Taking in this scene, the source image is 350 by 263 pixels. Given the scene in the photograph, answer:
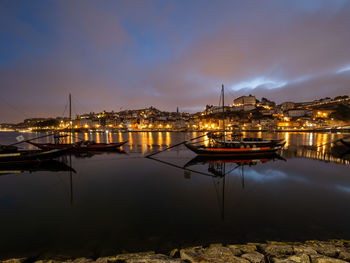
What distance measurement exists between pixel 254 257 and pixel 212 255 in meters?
1.01

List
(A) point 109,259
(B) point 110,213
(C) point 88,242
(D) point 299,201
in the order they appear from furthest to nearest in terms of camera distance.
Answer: (D) point 299,201
(B) point 110,213
(C) point 88,242
(A) point 109,259

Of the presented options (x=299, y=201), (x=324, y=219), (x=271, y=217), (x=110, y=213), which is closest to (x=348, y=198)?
(x=299, y=201)

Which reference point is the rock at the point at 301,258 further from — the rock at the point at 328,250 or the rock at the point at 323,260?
the rock at the point at 328,250

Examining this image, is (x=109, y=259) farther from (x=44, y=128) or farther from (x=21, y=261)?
(x=44, y=128)

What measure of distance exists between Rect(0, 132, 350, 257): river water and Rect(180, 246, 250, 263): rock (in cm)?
85

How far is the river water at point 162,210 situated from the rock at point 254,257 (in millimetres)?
1261

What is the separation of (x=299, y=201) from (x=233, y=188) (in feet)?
10.8

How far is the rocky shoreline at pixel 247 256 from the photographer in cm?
381

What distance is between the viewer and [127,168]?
15664 mm

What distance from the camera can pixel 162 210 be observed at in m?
Result: 7.49

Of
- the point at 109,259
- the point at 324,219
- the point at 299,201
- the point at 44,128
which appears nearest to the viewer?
the point at 109,259

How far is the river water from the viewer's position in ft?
17.7

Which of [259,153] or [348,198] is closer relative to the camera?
[348,198]

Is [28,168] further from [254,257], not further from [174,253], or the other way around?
[254,257]
